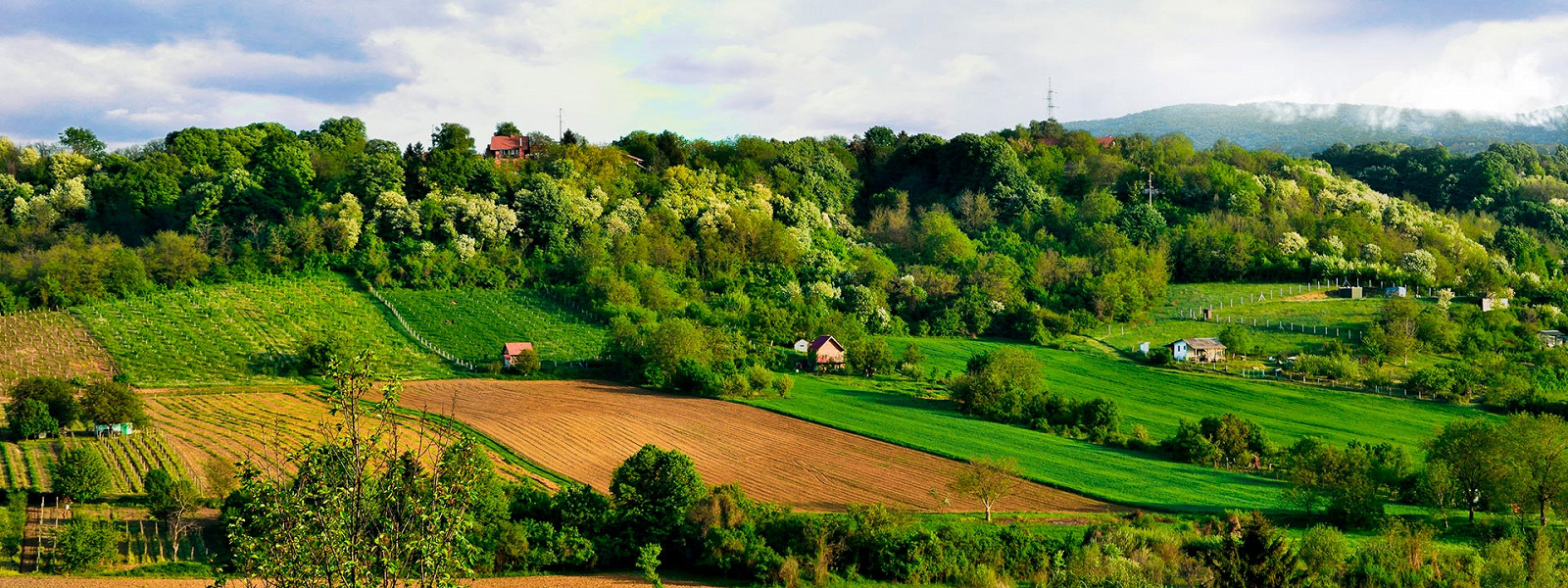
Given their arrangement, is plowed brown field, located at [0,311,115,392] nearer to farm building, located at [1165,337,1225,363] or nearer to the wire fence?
the wire fence

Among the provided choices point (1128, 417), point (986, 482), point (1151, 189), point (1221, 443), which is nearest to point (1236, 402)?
point (1128, 417)

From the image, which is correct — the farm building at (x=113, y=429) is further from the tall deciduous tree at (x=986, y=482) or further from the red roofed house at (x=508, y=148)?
the red roofed house at (x=508, y=148)

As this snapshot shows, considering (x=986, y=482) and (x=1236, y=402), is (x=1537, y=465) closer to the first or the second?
(x=986, y=482)

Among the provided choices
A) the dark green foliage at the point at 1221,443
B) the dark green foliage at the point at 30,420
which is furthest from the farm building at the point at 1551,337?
the dark green foliage at the point at 30,420

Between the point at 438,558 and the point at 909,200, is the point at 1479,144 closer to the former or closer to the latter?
the point at 909,200

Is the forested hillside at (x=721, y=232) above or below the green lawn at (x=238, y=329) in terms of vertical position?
above
